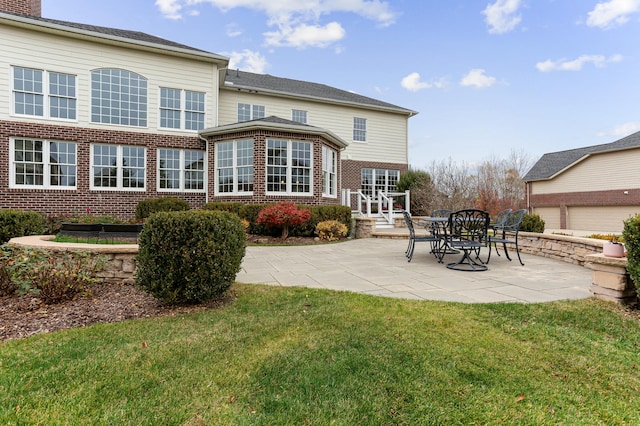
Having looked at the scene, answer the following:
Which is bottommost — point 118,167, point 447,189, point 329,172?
point 447,189

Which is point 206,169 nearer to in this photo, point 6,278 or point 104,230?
point 104,230

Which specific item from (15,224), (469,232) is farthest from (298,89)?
(469,232)

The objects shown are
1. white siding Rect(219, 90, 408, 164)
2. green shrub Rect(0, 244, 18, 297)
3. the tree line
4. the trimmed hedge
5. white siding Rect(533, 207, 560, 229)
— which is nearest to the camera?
green shrub Rect(0, 244, 18, 297)

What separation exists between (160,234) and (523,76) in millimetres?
15602

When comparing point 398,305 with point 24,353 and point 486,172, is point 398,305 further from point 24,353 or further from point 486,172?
point 486,172

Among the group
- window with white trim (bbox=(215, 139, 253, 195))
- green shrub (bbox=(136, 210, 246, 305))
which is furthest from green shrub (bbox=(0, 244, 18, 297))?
window with white trim (bbox=(215, 139, 253, 195))

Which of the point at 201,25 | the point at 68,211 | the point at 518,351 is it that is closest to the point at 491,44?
the point at 201,25

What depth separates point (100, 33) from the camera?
39.8 ft

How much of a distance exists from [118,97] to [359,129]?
39.2 ft

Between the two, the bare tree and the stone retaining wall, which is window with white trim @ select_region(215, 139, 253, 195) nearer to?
the stone retaining wall

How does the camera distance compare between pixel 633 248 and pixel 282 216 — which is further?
pixel 282 216

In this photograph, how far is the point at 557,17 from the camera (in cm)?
1012

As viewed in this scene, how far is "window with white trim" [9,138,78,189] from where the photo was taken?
38.2 ft

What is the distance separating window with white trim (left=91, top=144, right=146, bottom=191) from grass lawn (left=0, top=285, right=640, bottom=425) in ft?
38.1
